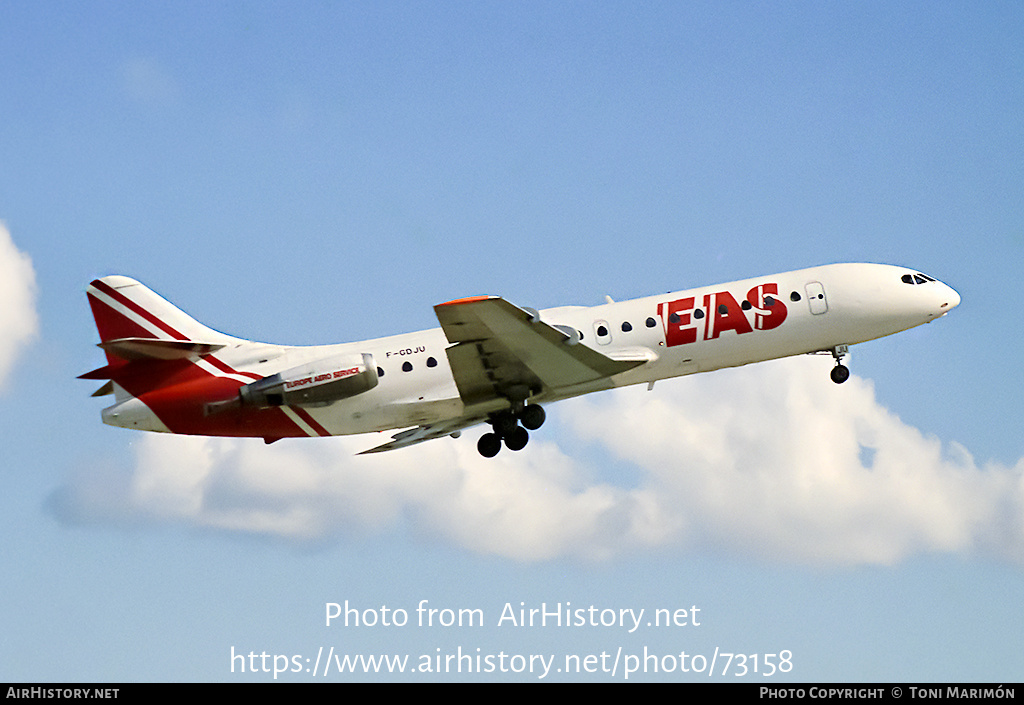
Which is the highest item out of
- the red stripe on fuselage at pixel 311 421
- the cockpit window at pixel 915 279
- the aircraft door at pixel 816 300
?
the cockpit window at pixel 915 279

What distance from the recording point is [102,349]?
32.3 meters

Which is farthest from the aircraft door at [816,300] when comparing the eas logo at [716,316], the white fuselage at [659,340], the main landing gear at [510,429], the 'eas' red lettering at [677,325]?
the main landing gear at [510,429]

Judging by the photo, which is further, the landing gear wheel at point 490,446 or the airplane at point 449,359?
the landing gear wheel at point 490,446

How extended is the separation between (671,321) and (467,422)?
6.68 m

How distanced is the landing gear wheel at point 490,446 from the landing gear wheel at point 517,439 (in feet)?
0.90

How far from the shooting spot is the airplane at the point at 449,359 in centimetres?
3130

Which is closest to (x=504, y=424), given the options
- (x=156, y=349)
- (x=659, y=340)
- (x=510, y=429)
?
(x=510, y=429)

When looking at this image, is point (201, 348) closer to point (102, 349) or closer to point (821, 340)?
point (102, 349)

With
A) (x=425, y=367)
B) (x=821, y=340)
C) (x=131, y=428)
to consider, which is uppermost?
(x=821, y=340)

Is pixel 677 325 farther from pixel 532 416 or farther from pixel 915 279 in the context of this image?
pixel 915 279

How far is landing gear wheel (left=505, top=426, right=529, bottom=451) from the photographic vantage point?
110 feet

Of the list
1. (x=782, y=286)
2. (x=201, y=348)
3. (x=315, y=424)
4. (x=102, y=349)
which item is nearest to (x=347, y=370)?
(x=315, y=424)

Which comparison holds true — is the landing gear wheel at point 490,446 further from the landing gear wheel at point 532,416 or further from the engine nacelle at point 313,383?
the engine nacelle at point 313,383

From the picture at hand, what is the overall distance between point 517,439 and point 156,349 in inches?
399
